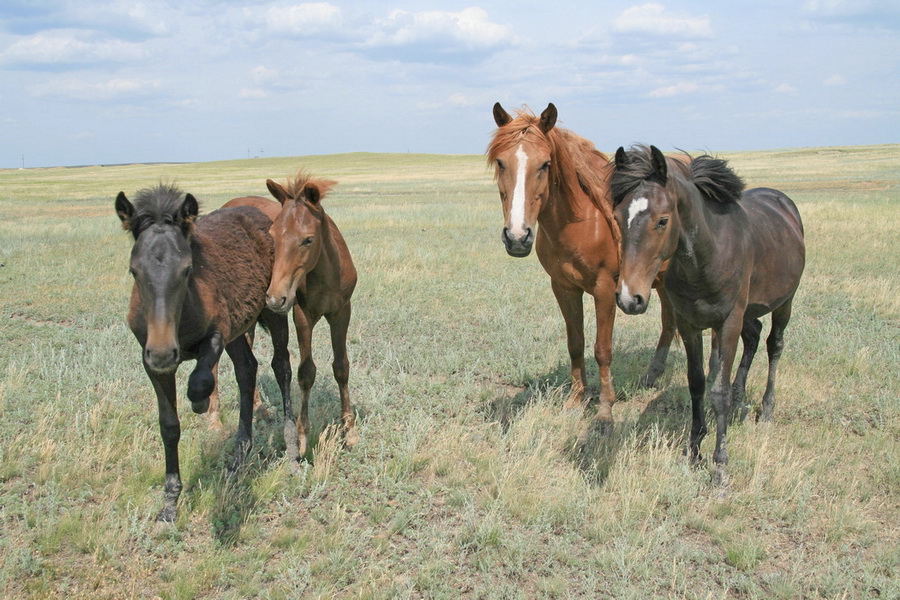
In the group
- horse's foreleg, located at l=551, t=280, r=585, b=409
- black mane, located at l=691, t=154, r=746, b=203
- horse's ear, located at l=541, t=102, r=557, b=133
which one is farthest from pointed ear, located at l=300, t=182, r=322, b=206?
black mane, located at l=691, t=154, r=746, b=203

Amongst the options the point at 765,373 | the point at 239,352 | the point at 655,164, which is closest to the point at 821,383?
the point at 765,373

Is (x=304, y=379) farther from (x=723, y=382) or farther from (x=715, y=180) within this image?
(x=715, y=180)

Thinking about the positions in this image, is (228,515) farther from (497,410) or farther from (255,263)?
(497,410)

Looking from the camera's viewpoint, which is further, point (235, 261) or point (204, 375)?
point (235, 261)

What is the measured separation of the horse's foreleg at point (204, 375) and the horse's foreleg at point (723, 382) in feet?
12.3

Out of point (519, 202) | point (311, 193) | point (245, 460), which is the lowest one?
point (245, 460)

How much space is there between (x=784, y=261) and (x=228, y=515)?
206 inches

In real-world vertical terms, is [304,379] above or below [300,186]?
below

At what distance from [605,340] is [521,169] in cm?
199

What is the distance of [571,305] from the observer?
20.5 ft

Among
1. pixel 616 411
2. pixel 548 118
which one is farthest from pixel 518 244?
pixel 616 411

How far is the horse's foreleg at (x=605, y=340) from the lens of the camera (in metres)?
5.89

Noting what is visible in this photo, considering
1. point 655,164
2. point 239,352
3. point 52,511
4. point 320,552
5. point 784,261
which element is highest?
point 655,164

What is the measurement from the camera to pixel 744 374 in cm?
609
